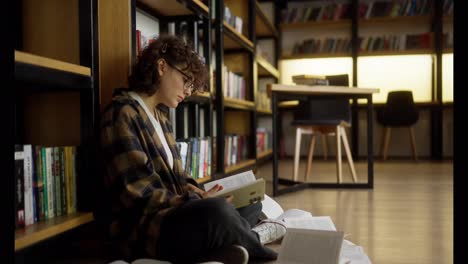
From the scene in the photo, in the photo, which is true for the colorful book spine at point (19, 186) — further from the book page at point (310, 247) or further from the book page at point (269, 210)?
the book page at point (269, 210)

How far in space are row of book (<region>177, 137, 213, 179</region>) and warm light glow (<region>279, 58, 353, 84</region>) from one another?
3.61m

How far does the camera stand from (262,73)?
18.4ft

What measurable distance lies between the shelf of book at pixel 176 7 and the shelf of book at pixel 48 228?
1.25 meters

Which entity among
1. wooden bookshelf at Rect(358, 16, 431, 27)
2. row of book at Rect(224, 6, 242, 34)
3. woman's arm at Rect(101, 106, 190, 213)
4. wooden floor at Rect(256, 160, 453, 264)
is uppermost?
wooden bookshelf at Rect(358, 16, 431, 27)

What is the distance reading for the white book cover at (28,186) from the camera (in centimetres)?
126

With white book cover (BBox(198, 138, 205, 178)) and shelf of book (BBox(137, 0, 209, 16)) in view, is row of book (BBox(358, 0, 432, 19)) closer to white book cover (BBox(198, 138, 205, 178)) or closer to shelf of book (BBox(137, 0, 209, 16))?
shelf of book (BBox(137, 0, 209, 16))

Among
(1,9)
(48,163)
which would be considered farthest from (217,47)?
(1,9)

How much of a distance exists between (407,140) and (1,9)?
18.4ft

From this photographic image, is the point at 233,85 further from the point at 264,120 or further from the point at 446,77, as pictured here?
the point at 446,77

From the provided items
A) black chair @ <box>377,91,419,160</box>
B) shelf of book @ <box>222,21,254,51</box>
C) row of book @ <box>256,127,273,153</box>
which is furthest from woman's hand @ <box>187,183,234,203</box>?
black chair @ <box>377,91,419,160</box>

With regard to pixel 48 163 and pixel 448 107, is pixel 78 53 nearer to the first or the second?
pixel 48 163

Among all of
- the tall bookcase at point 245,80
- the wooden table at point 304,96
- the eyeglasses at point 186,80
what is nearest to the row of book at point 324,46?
the tall bookcase at point 245,80

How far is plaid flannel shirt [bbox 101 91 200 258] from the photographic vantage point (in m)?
1.28

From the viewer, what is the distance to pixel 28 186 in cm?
126
